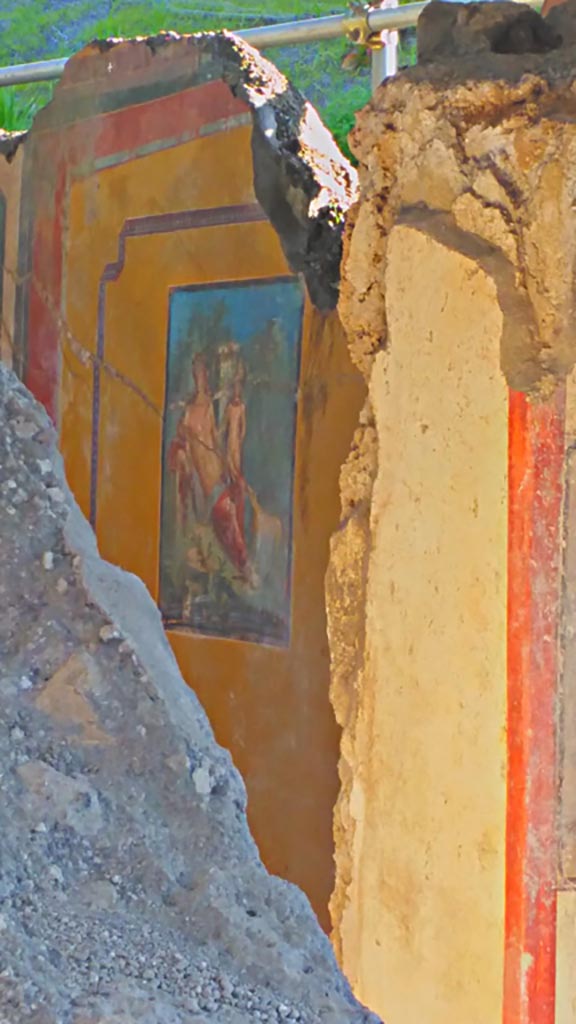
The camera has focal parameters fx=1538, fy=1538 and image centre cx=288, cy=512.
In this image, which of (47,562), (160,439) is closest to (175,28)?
(160,439)

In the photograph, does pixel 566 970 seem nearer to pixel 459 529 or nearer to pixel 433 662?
pixel 433 662

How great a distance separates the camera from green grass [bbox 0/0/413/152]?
46.4 feet

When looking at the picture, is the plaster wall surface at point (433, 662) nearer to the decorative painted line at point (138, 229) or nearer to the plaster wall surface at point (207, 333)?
the plaster wall surface at point (207, 333)

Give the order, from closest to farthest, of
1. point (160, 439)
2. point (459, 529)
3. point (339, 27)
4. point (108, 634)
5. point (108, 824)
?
point (108, 824) → point (108, 634) → point (459, 529) → point (160, 439) → point (339, 27)

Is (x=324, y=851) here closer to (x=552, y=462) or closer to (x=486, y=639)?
(x=486, y=639)

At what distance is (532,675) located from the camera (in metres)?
3.49

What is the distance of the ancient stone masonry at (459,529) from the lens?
3.49m

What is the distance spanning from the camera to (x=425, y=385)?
3693 millimetres

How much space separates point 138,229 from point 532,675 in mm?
2810

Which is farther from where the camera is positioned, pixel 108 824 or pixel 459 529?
pixel 459 529

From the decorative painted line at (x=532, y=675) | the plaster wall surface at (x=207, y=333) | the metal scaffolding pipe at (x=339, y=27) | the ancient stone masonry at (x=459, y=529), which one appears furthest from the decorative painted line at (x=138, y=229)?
the decorative painted line at (x=532, y=675)

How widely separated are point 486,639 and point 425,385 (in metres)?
0.63

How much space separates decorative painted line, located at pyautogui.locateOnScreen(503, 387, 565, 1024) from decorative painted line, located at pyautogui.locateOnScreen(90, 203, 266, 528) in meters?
1.87

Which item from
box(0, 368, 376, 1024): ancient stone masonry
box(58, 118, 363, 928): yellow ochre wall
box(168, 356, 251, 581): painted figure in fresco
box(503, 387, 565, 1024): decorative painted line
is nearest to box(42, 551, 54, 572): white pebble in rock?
box(0, 368, 376, 1024): ancient stone masonry
